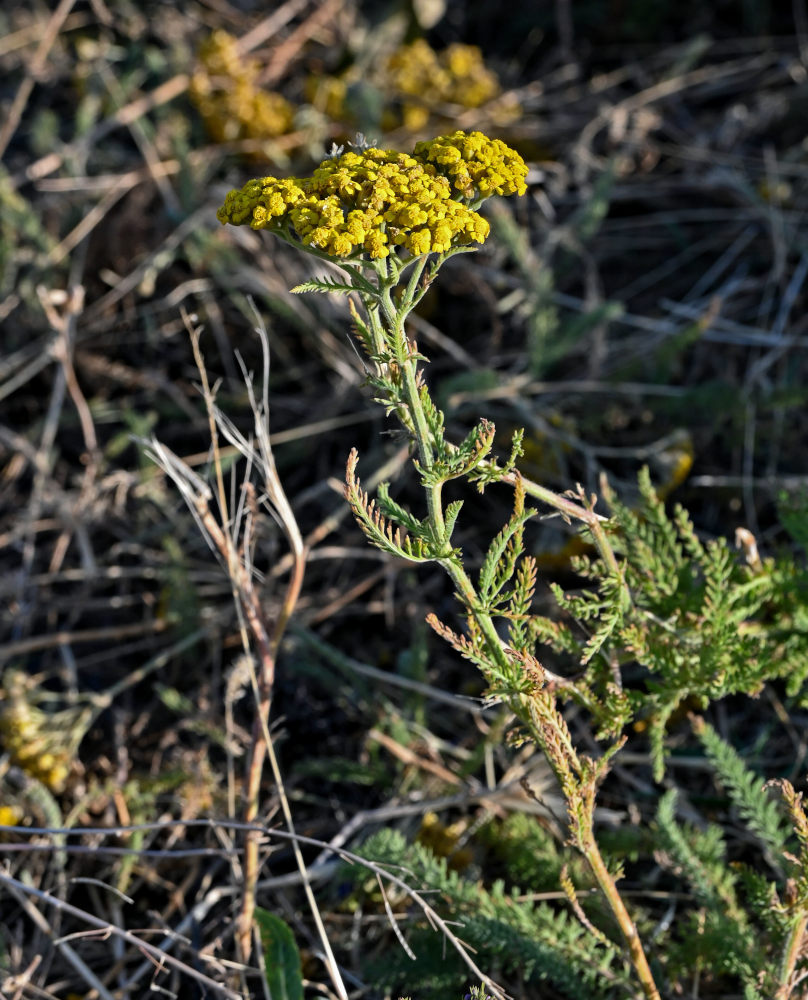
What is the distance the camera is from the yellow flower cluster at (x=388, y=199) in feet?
3.89

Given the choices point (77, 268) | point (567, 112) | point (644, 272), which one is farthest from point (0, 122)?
point (644, 272)

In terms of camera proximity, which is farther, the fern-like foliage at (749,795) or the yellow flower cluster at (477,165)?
the fern-like foliage at (749,795)

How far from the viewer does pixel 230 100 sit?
355 cm

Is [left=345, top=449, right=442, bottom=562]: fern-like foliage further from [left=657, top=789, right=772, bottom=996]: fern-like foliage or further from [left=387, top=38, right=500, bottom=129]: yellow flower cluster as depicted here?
[left=387, top=38, right=500, bottom=129]: yellow flower cluster

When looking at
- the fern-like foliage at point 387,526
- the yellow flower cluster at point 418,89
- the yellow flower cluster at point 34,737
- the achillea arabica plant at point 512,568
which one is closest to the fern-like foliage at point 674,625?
the achillea arabica plant at point 512,568

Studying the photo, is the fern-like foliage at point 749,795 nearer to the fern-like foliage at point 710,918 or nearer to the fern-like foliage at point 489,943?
the fern-like foliage at point 710,918

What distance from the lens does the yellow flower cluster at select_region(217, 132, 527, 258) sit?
119 centimetres

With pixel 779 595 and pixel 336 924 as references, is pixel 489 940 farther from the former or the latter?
pixel 779 595

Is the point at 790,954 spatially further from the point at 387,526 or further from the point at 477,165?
the point at 477,165

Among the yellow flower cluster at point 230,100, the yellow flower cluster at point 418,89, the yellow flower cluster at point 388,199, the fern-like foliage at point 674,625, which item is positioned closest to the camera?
the yellow flower cluster at point 388,199

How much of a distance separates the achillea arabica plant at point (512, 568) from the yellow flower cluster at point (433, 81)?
2.30 meters

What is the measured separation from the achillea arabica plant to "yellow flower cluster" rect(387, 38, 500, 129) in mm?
2298

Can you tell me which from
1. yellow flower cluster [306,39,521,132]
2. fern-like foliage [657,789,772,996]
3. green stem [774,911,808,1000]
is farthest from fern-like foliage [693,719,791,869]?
yellow flower cluster [306,39,521,132]

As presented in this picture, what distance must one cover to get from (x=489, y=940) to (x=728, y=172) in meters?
2.86
